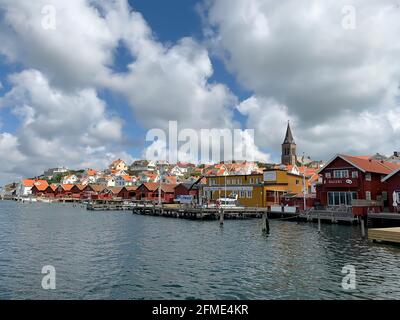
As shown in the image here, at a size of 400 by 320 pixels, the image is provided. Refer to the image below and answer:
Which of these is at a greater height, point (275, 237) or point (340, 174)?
point (340, 174)

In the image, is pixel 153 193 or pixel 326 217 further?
pixel 153 193

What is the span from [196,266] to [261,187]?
5142cm

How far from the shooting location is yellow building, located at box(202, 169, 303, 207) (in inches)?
2847

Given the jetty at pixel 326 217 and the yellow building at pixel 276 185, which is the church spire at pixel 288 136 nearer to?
the yellow building at pixel 276 185

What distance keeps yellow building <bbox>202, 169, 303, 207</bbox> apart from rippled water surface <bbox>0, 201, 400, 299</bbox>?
34.4m

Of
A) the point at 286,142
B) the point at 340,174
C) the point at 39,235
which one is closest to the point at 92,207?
the point at 39,235

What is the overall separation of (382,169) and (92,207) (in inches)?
2765

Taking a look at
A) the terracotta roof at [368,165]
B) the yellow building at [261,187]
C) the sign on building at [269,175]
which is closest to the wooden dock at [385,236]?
the terracotta roof at [368,165]

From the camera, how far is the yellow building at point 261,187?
72.3 metres

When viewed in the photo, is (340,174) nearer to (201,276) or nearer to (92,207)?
(201,276)

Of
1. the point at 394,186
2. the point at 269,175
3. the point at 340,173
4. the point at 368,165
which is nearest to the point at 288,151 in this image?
the point at 269,175

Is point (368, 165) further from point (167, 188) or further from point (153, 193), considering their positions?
point (153, 193)

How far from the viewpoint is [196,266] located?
23.1 metres
